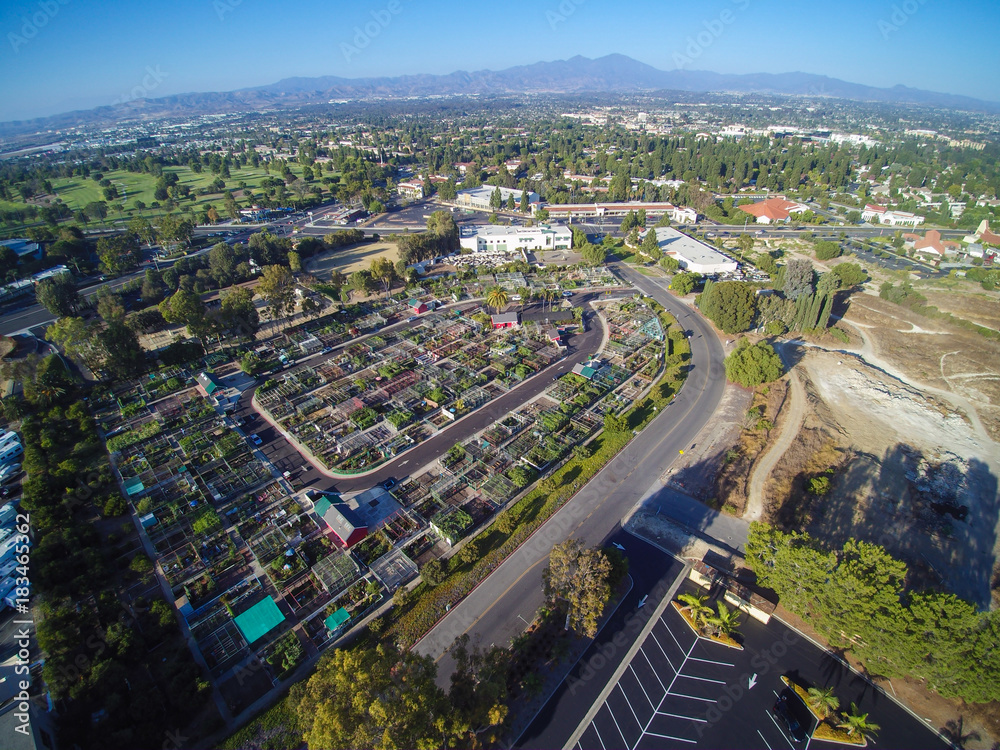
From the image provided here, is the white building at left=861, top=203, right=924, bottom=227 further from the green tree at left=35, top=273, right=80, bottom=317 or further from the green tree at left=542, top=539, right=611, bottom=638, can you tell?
the green tree at left=35, top=273, right=80, bottom=317

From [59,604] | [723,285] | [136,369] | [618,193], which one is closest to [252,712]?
[59,604]

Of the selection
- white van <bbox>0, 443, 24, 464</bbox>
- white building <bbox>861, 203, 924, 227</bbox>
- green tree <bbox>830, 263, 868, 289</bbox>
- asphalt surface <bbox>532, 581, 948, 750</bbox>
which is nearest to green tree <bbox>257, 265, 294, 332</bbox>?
white van <bbox>0, 443, 24, 464</bbox>

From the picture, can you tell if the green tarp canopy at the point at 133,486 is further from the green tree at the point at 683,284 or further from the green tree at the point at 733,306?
the green tree at the point at 683,284

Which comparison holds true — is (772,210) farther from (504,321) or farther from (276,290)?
(276,290)

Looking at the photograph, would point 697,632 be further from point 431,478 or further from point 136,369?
point 136,369

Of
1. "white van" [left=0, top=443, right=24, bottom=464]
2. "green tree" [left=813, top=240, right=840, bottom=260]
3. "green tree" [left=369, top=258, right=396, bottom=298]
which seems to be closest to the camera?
"white van" [left=0, top=443, right=24, bottom=464]

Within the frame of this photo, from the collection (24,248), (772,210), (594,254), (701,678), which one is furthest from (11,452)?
(772,210)
